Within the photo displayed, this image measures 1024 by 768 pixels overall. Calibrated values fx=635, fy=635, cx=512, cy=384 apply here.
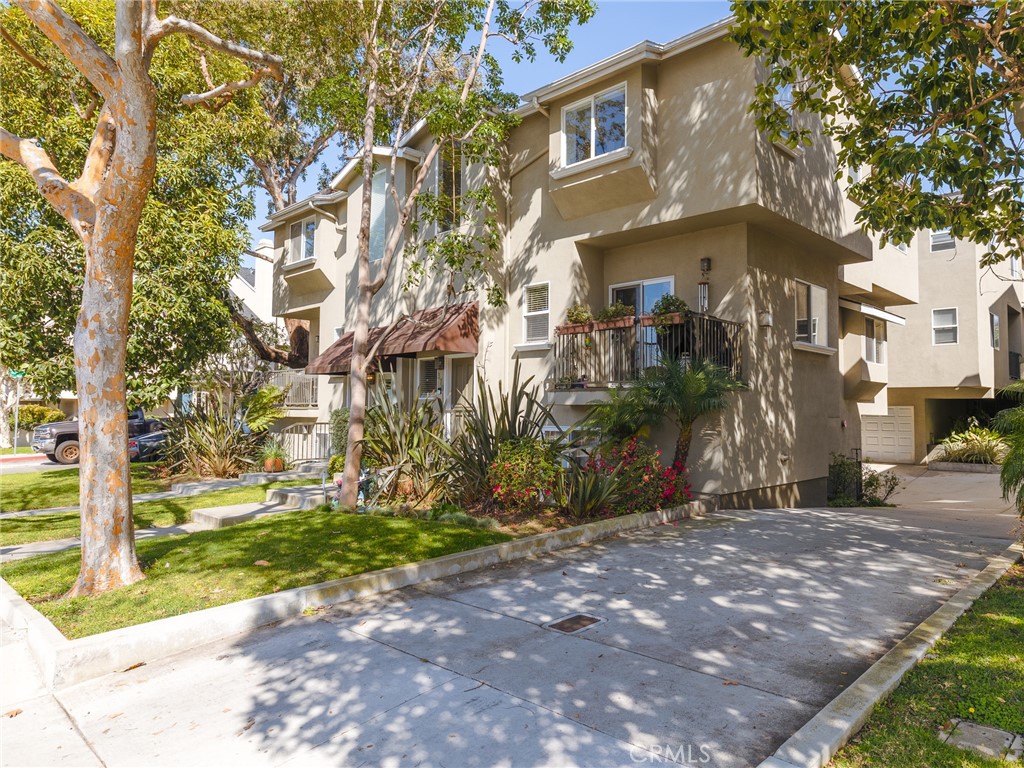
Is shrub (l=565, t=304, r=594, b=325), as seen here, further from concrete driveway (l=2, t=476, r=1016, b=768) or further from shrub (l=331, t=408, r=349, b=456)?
shrub (l=331, t=408, r=349, b=456)

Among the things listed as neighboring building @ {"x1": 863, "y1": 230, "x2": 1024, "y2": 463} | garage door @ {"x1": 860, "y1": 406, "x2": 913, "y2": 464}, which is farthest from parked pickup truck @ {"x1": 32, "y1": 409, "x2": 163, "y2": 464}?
garage door @ {"x1": 860, "y1": 406, "x2": 913, "y2": 464}

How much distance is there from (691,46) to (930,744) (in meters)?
11.9

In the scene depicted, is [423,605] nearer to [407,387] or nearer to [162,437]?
[407,387]

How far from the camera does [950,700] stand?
12.8 feet

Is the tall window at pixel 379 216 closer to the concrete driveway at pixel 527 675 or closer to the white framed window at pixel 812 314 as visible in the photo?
the white framed window at pixel 812 314

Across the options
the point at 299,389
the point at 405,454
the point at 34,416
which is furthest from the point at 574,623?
the point at 34,416

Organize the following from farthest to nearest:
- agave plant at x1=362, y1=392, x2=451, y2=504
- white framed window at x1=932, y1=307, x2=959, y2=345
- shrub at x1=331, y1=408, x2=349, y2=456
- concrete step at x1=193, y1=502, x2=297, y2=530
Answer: white framed window at x1=932, y1=307, x2=959, y2=345, shrub at x1=331, y1=408, x2=349, y2=456, agave plant at x1=362, y1=392, x2=451, y2=504, concrete step at x1=193, y1=502, x2=297, y2=530

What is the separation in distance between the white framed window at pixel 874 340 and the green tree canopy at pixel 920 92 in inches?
Answer: 409

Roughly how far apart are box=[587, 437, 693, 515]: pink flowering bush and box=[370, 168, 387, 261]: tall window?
9.96 m

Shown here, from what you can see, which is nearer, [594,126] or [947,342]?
[594,126]

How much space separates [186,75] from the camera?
13930mm

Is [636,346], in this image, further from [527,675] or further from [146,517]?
[146,517]

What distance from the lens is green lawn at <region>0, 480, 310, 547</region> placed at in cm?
980

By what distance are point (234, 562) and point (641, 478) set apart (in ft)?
20.9
